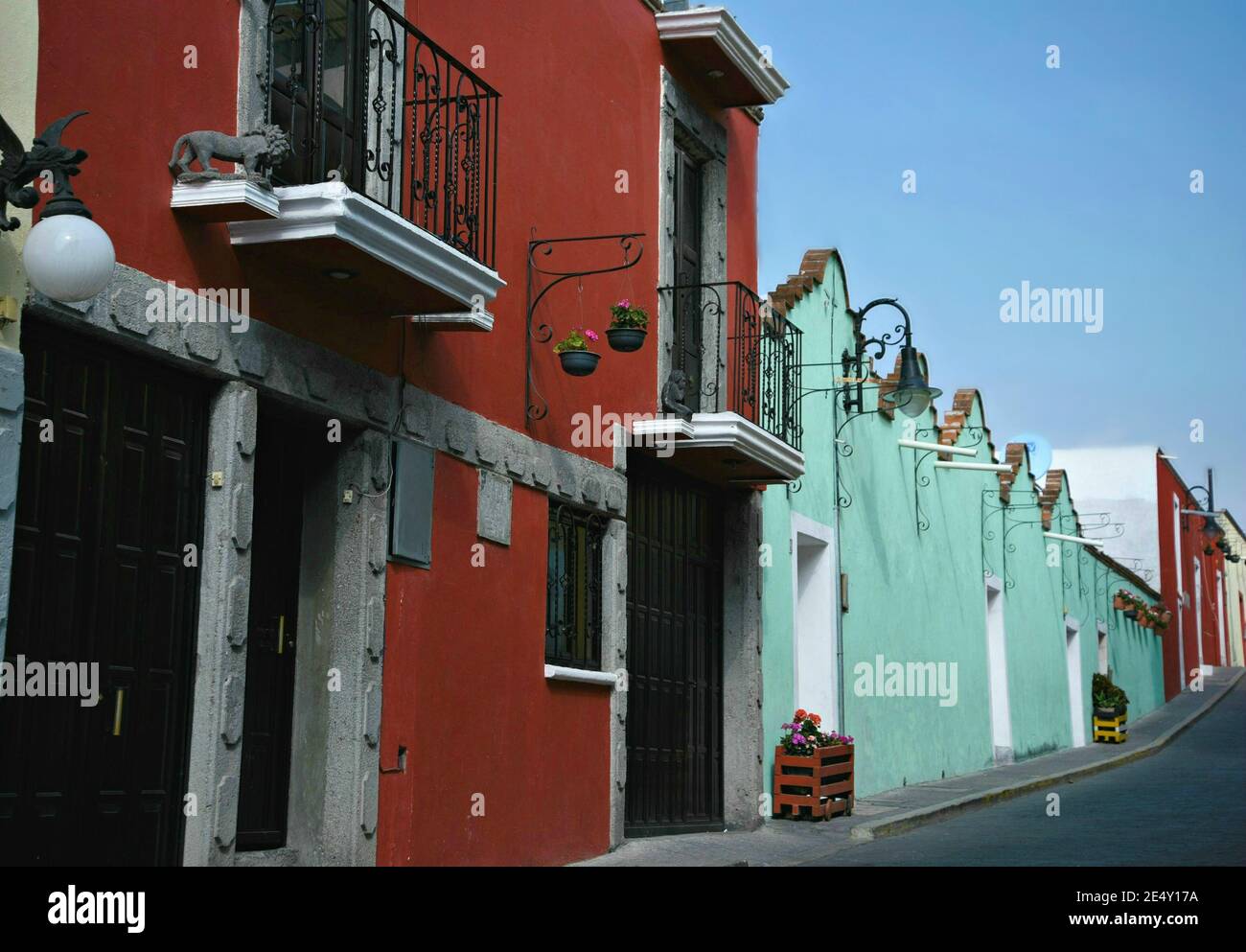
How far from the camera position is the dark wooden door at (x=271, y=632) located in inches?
329

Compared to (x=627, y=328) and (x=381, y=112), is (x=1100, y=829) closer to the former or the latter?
(x=627, y=328)

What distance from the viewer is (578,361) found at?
1052cm

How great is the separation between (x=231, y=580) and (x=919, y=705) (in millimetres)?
13358

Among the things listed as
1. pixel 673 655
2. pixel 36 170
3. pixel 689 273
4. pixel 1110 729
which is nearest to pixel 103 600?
pixel 36 170

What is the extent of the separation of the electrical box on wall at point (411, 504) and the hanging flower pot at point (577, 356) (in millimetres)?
1613

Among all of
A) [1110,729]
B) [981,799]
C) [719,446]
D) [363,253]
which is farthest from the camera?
[1110,729]

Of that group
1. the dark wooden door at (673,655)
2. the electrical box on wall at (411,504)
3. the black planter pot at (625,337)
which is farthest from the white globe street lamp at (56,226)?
the dark wooden door at (673,655)

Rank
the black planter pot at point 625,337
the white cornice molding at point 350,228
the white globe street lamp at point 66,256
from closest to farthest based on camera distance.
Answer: the white globe street lamp at point 66,256 → the white cornice molding at point 350,228 → the black planter pot at point 625,337

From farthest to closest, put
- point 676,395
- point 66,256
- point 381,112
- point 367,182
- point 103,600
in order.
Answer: point 676,395 → point 367,182 → point 381,112 → point 103,600 → point 66,256

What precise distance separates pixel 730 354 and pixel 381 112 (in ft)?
19.7

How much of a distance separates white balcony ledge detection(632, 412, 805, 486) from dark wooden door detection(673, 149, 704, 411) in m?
0.57

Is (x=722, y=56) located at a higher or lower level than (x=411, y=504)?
higher

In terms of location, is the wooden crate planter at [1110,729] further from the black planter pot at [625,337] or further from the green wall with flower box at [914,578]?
the black planter pot at [625,337]

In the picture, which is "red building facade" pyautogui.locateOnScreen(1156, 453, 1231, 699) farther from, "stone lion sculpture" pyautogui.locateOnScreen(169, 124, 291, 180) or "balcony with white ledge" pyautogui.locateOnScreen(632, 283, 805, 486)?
"stone lion sculpture" pyautogui.locateOnScreen(169, 124, 291, 180)
